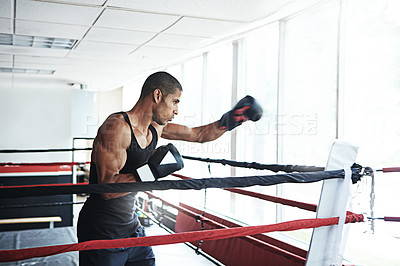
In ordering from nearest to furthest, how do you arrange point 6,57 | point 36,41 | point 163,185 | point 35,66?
point 163,185, point 36,41, point 6,57, point 35,66

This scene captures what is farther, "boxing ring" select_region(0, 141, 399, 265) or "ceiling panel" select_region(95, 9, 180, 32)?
"ceiling panel" select_region(95, 9, 180, 32)

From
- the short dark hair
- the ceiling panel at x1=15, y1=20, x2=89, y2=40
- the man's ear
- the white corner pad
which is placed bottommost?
the white corner pad

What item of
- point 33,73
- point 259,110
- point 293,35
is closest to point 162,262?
point 259,110

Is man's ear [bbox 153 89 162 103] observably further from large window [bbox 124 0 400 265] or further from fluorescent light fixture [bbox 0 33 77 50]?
fluorescent light fixture [bbox 0 33 77 50]

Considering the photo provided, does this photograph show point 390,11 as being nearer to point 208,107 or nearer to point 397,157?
point 397,157

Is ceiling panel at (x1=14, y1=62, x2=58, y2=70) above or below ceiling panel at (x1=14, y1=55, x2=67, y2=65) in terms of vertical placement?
below

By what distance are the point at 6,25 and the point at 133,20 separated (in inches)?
41.5

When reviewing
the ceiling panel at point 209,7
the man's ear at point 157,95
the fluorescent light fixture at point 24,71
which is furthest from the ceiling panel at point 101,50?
the man's ear at point 157,95

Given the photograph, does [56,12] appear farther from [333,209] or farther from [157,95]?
[333,209]

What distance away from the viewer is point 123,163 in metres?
1.69

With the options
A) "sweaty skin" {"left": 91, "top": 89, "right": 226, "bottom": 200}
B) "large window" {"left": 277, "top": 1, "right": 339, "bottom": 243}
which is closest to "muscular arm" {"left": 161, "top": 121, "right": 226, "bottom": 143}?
"sweaty skin" {"left": 91, "top": 89, "right": 226, "bottom": 200}

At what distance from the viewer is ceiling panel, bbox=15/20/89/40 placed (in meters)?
3.31

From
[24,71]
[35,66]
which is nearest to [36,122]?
[24,71]

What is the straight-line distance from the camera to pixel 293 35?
12.1 ft
